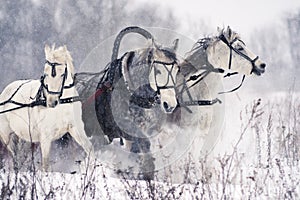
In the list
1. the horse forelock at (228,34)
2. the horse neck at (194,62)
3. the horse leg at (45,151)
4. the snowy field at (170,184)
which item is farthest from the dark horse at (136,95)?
the horse forelock at (228,34)

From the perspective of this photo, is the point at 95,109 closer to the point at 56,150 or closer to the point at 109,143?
the point at 109,143

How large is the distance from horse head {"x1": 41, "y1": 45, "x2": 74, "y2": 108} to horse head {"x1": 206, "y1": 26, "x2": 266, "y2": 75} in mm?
1971

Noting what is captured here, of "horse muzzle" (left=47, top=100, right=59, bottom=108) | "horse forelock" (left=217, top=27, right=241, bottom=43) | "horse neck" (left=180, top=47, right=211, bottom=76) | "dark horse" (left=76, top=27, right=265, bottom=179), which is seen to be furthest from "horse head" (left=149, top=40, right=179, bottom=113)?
"horse forelock" (left=217, top=27, right=241, bottom=43)

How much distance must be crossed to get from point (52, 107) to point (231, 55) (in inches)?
101

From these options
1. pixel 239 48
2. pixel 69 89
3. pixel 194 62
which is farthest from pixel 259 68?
pixel 69 89

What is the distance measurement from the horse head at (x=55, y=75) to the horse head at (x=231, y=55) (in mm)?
1971

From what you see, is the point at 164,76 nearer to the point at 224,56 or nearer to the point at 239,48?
the point at 224,56

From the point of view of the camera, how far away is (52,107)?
23.3ft

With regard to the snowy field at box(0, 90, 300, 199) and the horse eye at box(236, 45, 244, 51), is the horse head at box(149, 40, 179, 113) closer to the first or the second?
the snowy field at box(0, 90, 300, 199)

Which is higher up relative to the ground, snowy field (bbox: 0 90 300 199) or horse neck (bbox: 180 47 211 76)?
horse neck (bbox: 180 47 211 76)

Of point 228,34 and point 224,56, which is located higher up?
point 228,34

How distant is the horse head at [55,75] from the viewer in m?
6.99

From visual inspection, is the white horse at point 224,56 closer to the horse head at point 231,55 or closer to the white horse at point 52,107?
the horse head at point 231,55

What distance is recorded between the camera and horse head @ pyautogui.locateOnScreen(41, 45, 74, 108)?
22.9 feet
